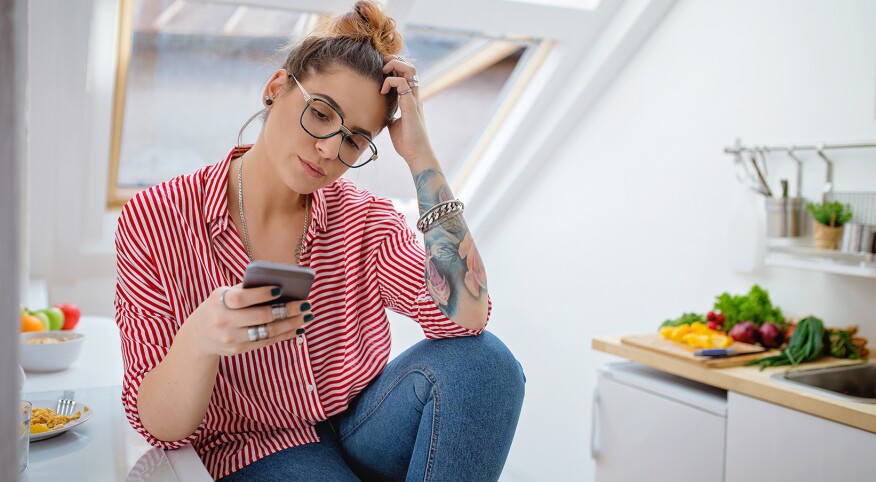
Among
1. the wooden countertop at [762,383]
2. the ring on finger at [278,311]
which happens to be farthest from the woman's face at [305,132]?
the wooden countertop at [762,383]

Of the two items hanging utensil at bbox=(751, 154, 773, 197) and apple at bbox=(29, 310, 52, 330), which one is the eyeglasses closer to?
apple at bbox=(29, 310, 52, 330)

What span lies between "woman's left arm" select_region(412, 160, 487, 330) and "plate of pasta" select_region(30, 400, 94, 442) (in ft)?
2.06

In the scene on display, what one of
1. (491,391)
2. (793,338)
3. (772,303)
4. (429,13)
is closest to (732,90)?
(772,303)

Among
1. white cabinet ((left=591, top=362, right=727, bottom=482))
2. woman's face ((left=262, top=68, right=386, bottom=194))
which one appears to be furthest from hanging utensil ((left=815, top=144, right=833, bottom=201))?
woman's face ((left=262, top=68, right=386, bottom=194))

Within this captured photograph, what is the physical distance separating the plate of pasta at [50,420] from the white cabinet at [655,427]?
4.55 ft

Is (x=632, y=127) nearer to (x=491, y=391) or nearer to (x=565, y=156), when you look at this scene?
(x=565, y=156)

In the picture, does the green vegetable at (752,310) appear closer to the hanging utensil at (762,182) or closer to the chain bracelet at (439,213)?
the hanging utensil at (762,182)

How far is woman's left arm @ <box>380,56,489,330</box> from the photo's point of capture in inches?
→ 53.8

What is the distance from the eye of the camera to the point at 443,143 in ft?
11.7

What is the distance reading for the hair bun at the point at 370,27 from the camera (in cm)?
136

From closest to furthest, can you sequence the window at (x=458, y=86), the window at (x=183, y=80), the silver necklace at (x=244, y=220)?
the silver necklace at (x=244, y=220)
the window at (x=183, y=80)
the window at (x=458, y=86)

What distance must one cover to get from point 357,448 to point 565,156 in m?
2.04

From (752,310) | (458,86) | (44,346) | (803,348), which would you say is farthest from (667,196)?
(44,346)

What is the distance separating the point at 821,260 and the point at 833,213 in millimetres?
128
